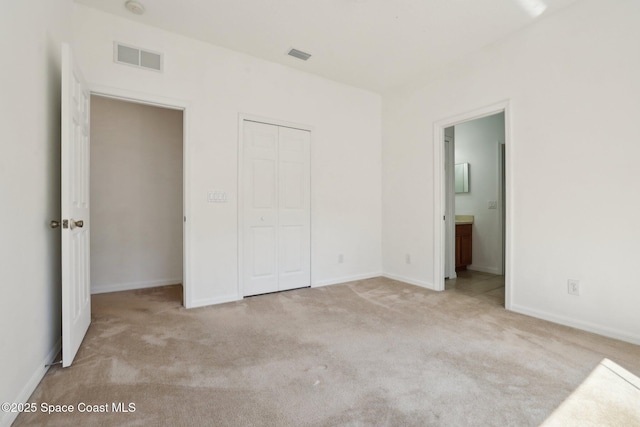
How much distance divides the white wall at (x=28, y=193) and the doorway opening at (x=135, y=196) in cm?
176

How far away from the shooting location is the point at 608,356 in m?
1.98

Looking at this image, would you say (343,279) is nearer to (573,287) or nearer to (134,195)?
(573,287)

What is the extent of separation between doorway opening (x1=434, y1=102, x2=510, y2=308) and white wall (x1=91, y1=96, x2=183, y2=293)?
3808 millimetres

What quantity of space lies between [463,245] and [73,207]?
499 cm

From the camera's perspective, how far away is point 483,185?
193 inches

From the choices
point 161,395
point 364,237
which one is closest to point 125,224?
point 161,395

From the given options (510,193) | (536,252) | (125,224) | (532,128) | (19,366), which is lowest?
(19,366)

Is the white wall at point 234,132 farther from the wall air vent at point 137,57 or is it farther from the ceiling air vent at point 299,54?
the ceiling air vent at point 299,54

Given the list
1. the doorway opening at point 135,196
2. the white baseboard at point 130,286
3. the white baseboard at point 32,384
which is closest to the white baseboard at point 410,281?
the doorway opening at point 135,196

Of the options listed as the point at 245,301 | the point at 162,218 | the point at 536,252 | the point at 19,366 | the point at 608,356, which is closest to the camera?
the point at 19,366

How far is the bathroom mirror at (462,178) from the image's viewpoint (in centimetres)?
510

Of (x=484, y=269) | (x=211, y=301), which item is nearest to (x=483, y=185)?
(x=484, y=269)

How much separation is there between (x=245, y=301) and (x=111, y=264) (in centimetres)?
193

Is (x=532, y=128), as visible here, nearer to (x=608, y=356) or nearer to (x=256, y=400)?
(x=608, y=356)
